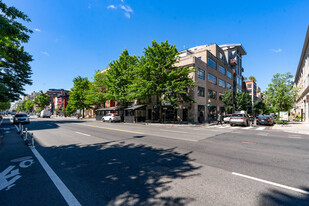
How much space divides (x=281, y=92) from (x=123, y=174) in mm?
28441

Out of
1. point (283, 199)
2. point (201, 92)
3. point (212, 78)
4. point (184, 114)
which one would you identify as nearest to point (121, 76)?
point (184, 114)

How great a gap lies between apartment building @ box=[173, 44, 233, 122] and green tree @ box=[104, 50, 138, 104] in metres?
10.3

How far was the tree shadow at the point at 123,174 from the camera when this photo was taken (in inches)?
110

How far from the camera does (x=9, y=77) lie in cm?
2286

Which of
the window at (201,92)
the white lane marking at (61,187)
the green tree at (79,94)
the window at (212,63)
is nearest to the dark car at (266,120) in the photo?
the window at (201,92)

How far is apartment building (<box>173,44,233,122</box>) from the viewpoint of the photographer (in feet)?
88.1

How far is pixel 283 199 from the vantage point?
2.70 m

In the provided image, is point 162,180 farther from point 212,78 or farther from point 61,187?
point 212,78

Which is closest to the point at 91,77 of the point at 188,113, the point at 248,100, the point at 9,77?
the point at 9,77

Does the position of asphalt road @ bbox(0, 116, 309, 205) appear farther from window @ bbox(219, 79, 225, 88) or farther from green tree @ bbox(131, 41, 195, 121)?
window @ bbox(219, 79, 225, 88)

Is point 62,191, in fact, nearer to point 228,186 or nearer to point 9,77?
point 228,186

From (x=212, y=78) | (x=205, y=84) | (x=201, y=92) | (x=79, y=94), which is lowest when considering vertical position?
(x=201, y=92)

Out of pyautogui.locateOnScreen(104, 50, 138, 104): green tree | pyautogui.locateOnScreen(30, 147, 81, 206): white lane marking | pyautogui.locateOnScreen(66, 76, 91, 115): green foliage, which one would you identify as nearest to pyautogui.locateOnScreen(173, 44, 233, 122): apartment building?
pyautogui.locateOnScreen(104, 50, 138, 104): green tree

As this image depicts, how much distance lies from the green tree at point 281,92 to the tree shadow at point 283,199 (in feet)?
86.4
